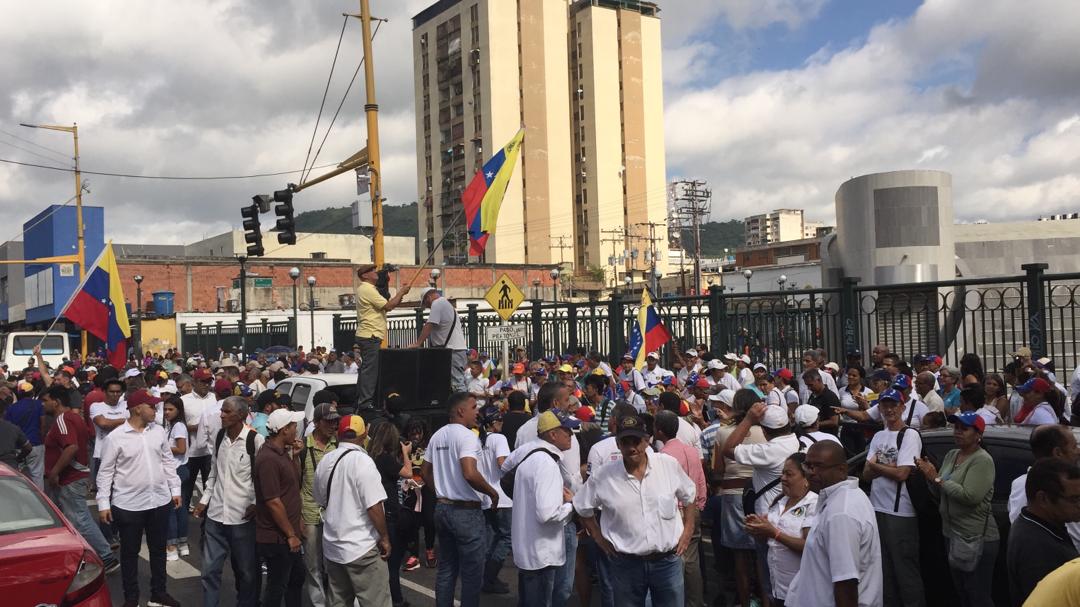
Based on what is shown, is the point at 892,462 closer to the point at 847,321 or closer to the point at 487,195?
Answer: the point at 847,321

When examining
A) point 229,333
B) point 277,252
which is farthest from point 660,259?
point 229,333

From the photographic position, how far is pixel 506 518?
26.9 ft

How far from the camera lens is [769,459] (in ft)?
21.9

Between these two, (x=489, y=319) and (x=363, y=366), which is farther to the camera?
(x=489, y=319)

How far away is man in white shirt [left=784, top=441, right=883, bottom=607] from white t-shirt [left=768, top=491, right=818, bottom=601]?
658 mm

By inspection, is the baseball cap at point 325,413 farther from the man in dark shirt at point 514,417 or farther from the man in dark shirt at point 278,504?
the man in dark shirt at point 514,417

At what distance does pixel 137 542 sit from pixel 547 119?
8061 cm

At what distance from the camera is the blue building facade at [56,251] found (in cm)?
4712

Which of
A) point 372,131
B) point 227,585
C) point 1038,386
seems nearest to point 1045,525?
point 1038,386

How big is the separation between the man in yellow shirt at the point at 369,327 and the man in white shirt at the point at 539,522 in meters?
5.20

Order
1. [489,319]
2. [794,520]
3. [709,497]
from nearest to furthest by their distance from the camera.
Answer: [794,520] → [709,497] → [489,319]

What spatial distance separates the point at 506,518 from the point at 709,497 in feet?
5.97

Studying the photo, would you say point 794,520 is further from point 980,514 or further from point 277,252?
point 277,252

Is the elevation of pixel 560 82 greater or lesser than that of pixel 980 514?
greater
